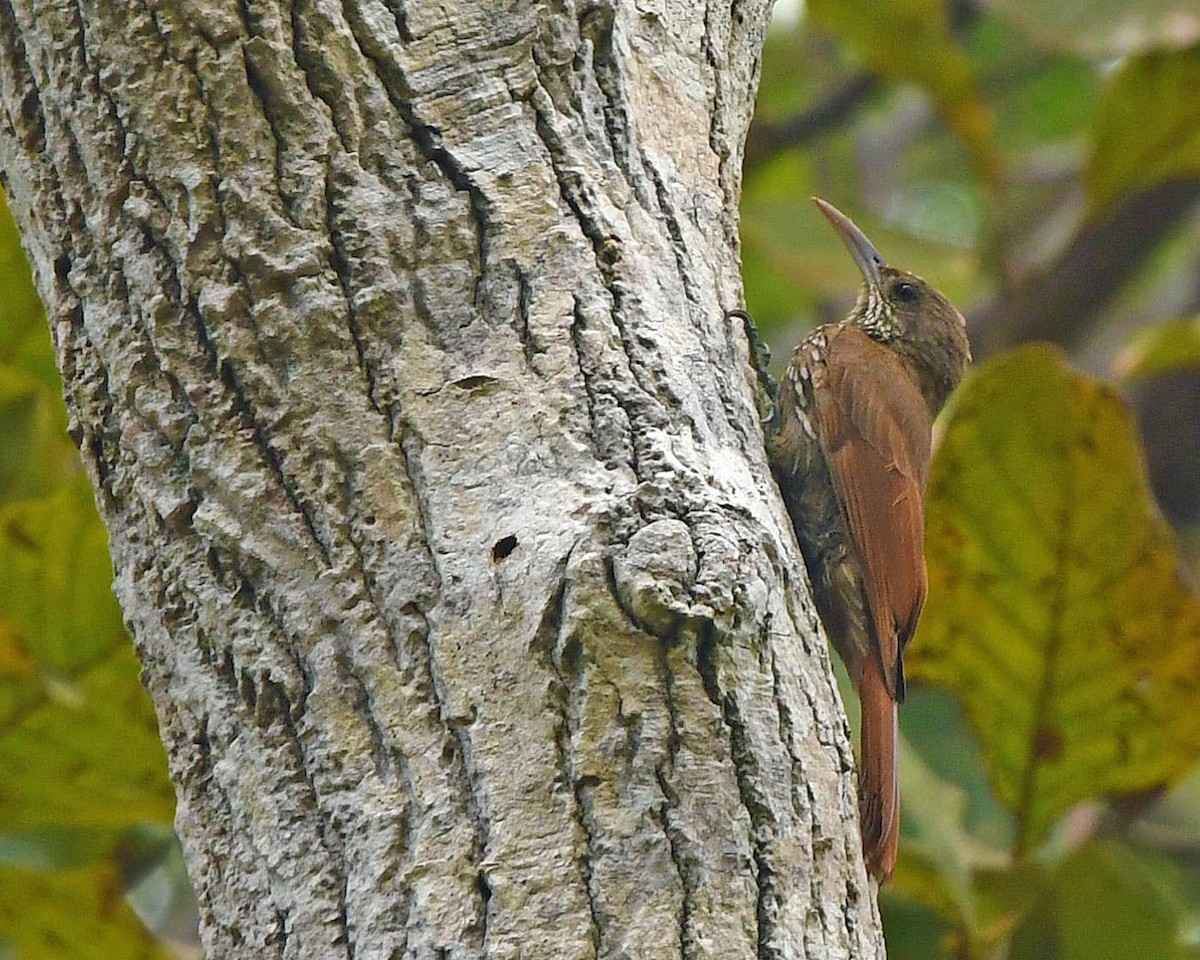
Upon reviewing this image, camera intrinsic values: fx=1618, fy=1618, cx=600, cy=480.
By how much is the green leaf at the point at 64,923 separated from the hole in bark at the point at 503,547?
191cm

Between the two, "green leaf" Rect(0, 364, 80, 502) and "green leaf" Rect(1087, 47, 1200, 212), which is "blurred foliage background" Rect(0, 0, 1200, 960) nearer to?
"green leaf" Rect(0, 364, 80, 502)

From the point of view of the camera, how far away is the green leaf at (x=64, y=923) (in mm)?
3229

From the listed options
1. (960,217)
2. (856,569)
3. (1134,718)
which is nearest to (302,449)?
(856,569)

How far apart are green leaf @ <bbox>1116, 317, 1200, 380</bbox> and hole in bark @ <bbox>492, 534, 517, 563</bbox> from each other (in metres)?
3.00

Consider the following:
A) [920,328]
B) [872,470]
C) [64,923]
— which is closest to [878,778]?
[872,470]

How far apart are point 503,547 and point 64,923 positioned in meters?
1.98

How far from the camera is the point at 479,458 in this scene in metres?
1.78

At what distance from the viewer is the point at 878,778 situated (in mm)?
2389

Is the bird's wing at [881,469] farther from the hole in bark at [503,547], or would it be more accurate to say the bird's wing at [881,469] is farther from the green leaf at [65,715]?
the green leaf at [65,715]

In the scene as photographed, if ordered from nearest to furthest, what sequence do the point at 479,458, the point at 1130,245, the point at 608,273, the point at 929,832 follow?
the point at 479,458 → the point at 608,273 → the point at 929,832 → the point at 1130,245

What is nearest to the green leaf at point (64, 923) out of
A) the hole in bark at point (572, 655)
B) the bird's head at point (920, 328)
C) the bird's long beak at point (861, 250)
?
the hole in bark at point (572, 655)

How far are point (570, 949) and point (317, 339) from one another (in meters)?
0.72

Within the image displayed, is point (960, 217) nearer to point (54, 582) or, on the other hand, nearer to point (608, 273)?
point (54, 582)

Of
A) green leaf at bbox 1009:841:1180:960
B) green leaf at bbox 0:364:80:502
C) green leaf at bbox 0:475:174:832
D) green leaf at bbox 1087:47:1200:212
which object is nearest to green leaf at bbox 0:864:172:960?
green leaf at bbox 0:475:174:832
